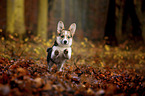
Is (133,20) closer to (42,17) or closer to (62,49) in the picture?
(42,17)

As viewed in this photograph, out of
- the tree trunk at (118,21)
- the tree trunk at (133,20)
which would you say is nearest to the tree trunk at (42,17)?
the tree trunk at (118,21)

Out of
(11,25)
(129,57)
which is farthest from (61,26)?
(11,25)

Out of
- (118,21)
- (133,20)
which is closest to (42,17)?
(118,21)

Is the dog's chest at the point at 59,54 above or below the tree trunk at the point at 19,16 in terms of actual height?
below

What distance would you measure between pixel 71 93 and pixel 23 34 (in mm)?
9248

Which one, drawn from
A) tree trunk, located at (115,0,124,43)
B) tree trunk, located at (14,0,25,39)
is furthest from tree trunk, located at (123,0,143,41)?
tree trunk, located at (14,0,25,39)

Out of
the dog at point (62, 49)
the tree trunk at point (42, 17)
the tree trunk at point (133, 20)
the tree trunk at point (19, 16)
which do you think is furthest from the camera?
the tree trunk at point (133, 20)

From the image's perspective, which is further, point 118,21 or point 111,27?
point 118,21

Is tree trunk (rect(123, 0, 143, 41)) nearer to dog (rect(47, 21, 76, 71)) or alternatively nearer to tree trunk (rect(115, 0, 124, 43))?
tree trunk (rect(115, 0, 124, 43))

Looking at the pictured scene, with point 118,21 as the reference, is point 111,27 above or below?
below

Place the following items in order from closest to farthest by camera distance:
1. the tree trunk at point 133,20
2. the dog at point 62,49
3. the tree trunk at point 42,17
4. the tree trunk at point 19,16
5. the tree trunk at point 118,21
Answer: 1. the dog at point 62,49
2. the tree trunk at point 19,16
3. the tree trunk at point 42,17
4. the tree trunk at point 118,21
5. the tree trunk at point 133,20

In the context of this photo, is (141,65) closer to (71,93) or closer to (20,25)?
(71,93)

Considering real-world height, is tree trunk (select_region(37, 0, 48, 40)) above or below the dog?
above

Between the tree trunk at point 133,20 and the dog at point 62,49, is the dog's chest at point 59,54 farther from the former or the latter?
the tree trunk at point 133,20
